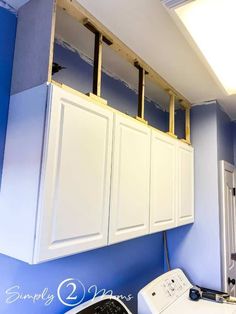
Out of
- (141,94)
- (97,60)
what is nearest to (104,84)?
(141,94)

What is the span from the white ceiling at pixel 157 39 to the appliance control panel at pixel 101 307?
1427mm

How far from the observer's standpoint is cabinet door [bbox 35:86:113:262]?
94 cm

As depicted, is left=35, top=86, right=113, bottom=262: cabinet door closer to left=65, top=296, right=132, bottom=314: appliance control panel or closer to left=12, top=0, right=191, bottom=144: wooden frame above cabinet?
left=12, top=0, right=191, bottom=144: wooden frame above cabinet

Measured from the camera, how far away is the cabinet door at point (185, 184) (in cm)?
196

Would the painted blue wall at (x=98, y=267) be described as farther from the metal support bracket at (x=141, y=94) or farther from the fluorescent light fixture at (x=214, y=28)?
the fluorescent light fixture at (x=214, y=28)

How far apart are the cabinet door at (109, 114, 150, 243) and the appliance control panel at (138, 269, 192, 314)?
1.35 feet

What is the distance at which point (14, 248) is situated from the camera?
3.21 ft

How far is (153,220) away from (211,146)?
0.97m

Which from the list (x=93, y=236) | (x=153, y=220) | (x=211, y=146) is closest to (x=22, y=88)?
(x=93, y=236)

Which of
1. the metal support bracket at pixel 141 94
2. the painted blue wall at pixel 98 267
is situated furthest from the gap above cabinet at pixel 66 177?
the painted blue wall at pixel 98 267

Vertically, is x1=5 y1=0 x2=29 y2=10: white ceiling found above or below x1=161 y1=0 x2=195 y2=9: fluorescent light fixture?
above

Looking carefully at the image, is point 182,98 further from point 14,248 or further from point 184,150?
point 14,248

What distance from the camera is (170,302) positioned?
64.6 inches

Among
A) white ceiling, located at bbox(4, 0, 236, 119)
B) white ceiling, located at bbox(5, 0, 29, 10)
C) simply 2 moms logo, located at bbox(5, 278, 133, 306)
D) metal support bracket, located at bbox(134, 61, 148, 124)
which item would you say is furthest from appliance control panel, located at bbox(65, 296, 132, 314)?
white ceiling, located at bbox(5, 0, 29, 10)
